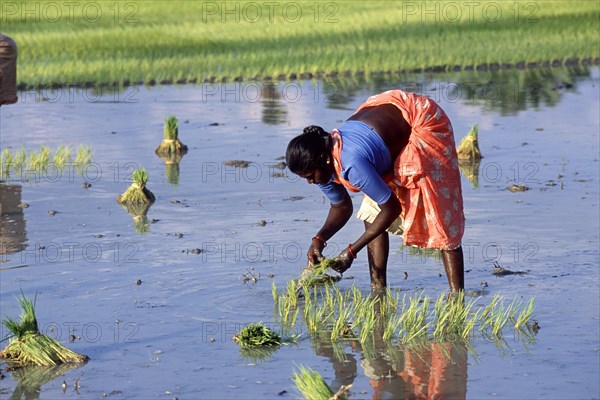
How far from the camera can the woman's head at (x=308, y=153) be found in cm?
628

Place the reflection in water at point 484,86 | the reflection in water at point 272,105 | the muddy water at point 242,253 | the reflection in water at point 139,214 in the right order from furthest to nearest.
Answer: the reflection in water at point 484,86 < the reflection in water at point 272,105 < the reflection in water at point 139,214 < the muddy water at point 242,253

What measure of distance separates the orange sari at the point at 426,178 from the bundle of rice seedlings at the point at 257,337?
0.95 metres

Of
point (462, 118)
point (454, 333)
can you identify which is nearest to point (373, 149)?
point (454, 333)

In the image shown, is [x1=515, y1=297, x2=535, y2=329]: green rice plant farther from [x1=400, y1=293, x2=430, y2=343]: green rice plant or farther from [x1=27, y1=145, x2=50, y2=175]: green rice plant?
[x1=27, y1=145, x2=50, y2=175]: green rice plant

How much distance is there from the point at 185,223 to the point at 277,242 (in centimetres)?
116

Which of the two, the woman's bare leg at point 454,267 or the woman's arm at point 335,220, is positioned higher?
the woman's arm at point 335,220

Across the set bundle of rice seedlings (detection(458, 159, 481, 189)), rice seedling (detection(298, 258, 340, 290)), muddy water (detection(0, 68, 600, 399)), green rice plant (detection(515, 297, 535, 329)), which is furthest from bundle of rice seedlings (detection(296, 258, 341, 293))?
bundle of rice seedlings (detection(458, 159, 481, 189))

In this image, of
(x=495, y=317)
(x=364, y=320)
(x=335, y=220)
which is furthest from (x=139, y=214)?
(x=495, y=317)

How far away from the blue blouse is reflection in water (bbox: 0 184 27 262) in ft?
11.6

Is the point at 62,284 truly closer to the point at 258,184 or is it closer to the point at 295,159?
the point at 295,159

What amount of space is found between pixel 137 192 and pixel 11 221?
3.94 feet

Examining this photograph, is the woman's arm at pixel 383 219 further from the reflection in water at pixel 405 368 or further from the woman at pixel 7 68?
the woman at pixel 7 68

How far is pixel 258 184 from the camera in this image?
38.1 ft

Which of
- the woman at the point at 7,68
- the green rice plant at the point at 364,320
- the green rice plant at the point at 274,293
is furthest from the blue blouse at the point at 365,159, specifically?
the woman at the point at 7,68
